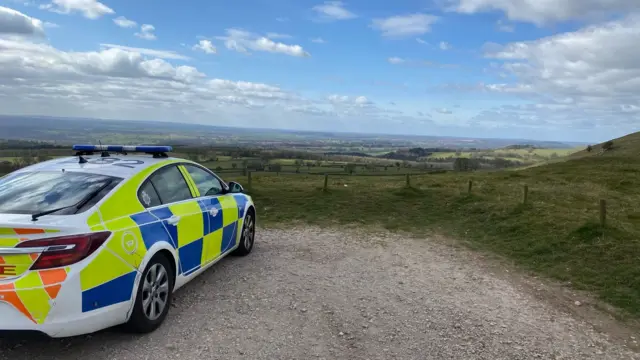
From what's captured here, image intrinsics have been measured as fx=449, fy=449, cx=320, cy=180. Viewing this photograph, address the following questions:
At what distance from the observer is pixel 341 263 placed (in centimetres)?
681

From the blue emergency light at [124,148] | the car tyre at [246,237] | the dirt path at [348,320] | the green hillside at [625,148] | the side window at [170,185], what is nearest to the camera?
the dirt path at [348,320]

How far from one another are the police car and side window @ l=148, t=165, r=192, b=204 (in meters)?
0.02

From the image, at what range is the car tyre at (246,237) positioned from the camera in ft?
22.1

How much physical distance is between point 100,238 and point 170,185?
1.45m

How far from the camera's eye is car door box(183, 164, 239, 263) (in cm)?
534

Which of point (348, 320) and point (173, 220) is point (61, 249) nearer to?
point (173, 220)

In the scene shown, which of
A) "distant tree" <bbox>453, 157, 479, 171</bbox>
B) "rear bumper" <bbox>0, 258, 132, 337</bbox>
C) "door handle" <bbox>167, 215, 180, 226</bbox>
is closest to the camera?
"rear bumper" <bbox>0, 258, 132, 337</bbox>

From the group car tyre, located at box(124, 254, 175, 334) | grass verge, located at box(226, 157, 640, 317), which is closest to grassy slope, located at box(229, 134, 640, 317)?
grass verge, located at box(226, 157, 640, 317)

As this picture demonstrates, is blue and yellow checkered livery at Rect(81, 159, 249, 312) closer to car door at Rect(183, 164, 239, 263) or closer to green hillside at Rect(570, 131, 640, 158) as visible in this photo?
car door at Rect(183, 164, 239, 263)

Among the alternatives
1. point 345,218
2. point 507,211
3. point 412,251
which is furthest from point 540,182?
point 412,251

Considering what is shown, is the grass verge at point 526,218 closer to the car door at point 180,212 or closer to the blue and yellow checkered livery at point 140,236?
the blue and yellow checkered livery at point 140,236

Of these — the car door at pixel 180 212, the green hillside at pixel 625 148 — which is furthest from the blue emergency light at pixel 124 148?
the green hillside at pixel 625 148

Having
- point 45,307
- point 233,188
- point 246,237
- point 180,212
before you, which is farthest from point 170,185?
point 246,237

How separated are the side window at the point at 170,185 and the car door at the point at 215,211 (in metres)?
0.24
